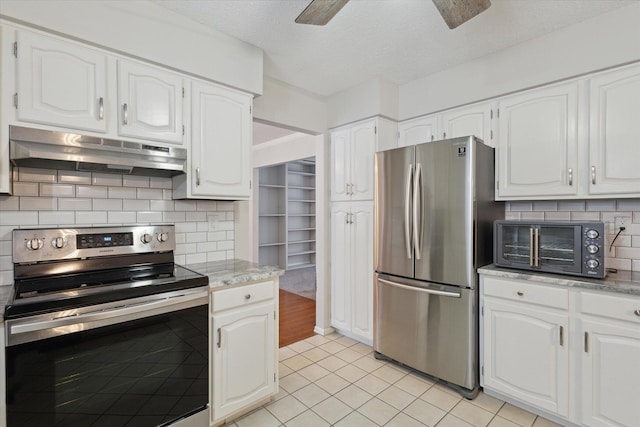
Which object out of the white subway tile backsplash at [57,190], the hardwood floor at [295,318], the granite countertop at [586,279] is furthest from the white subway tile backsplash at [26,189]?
the granite countertop at [586,279]

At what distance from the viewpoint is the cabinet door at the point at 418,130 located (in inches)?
113

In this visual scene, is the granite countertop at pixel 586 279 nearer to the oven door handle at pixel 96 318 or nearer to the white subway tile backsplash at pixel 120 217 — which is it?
the oven door handle at pixel 96 318

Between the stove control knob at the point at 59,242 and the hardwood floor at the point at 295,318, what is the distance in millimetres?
2021

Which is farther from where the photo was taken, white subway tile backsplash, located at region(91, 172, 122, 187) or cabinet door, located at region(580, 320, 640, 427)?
white subway tile backsplash, located at region(91, 172, 122, 187)

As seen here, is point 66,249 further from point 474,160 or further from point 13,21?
point 474,160

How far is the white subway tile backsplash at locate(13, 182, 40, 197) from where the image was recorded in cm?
168

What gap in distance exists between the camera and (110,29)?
173 centimetres

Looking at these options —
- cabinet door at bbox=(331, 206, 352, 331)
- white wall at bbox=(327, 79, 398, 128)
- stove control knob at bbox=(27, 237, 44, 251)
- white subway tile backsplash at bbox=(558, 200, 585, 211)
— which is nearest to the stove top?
stove control knob at bbox=(27, 237, 44, 251)

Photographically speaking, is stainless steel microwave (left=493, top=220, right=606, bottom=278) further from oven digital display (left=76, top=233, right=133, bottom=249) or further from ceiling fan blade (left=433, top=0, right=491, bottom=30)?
oven digital display (left=76, top=233, right=133, bottom=249)

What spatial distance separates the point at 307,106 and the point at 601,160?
2.39 metres

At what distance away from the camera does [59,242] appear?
1717mm

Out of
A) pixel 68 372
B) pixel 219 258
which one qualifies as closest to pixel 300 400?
pixel 219 258

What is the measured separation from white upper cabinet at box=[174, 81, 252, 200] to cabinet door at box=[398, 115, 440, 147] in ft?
4.99

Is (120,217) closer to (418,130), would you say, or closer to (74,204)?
(74,204)
